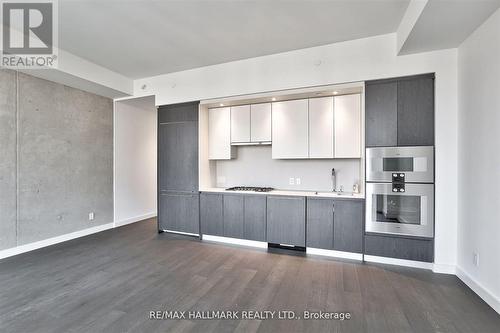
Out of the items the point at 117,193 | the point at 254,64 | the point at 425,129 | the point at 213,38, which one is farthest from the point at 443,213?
the point at 117,193

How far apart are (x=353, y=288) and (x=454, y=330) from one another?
854mm

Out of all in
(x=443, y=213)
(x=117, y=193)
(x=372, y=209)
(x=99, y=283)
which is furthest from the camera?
(x=117, y=193)

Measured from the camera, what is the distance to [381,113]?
3211 mm

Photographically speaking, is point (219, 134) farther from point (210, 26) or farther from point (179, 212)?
point (210, 26)

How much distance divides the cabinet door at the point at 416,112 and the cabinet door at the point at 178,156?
3.27 metres

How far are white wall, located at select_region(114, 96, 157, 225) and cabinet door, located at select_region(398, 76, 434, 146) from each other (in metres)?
4.62

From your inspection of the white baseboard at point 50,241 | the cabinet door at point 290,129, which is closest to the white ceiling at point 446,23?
the cabinet door at point 290,129

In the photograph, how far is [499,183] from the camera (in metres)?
2.16

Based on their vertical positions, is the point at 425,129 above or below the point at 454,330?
above

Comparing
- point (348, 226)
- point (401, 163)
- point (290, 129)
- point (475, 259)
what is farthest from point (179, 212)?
point (475, 259)

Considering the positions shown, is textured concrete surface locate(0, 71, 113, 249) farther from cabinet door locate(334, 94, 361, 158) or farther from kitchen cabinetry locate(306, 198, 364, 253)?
cabinet door locate(334, 94, 361, 158)

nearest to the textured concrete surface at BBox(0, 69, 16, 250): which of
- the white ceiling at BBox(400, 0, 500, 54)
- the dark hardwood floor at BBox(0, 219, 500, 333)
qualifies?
the dark hardwood floor at BBox(0, 219, 500, 333)

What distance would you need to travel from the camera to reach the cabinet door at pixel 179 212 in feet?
14.5

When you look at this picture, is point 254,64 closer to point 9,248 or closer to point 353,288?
point 353,288
